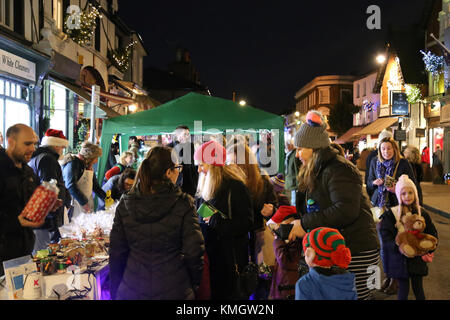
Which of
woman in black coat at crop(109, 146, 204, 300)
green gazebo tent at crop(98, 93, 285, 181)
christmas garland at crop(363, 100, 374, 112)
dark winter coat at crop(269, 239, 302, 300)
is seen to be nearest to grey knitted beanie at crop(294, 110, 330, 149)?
woman in black coat at crop(109, 146, 204, 300)

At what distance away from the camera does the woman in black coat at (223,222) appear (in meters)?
3.70

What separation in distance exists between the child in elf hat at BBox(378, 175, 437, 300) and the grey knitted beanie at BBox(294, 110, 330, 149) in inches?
72.8

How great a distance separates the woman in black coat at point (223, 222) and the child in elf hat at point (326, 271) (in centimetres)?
96

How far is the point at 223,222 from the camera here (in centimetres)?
369

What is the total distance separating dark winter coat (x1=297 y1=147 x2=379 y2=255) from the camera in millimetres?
2998

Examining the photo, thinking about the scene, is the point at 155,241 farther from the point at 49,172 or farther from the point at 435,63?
the point at 435,63

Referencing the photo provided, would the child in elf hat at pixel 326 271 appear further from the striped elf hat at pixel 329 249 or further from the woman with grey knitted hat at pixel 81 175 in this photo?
the woman with grey knitted hat at pixel 81 175

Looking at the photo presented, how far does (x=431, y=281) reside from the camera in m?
5.82

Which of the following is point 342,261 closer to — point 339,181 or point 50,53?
point 339,181

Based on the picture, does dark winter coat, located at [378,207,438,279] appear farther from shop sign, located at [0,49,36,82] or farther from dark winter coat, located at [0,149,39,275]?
shop sign, located at [0,49,36,82]

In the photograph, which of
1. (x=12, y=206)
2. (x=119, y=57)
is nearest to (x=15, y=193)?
(x=12, y=206)

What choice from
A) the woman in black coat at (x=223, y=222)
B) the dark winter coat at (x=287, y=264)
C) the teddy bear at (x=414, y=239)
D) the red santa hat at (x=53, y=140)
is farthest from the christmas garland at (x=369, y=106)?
the woman in black coat at (x=223, y=222)

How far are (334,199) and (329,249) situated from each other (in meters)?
0.40
